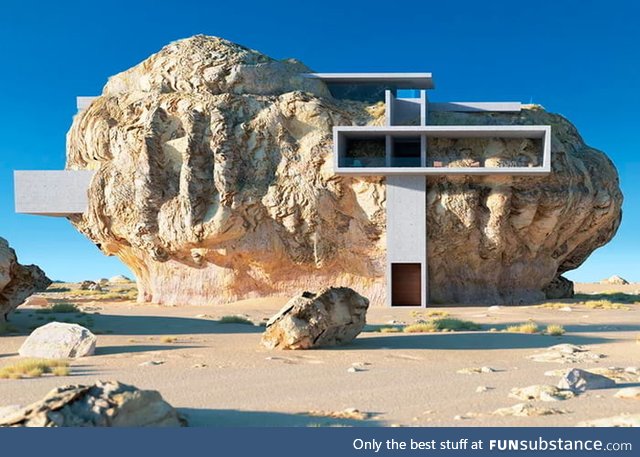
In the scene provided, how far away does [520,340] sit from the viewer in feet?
54.3

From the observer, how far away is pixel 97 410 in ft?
21.2

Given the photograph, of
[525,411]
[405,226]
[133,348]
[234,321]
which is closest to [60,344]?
[133,348]

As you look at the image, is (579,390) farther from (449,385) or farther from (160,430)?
(160,430)

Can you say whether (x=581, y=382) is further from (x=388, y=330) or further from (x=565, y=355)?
(x=388, y=330)

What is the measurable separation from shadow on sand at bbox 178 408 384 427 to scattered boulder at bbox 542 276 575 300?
30.7 metres

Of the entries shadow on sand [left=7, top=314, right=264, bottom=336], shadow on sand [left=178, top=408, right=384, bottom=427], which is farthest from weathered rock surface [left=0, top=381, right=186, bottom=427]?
shadow on sand [left=7, top=314, right=264, bottom=336]

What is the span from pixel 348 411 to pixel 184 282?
2571cm

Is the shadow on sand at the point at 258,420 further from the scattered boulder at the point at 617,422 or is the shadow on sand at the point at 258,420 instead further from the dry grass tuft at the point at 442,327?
the dry grass tuft at the point at 442,327

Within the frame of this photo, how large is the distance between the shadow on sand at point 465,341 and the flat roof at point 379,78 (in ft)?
65.8

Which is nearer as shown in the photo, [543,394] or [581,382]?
[543,394]

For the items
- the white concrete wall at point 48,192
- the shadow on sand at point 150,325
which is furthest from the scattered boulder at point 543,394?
the white concrete wall at point 48,192

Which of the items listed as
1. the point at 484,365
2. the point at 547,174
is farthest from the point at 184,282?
the point at 484,365

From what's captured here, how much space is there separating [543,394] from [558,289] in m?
30.3

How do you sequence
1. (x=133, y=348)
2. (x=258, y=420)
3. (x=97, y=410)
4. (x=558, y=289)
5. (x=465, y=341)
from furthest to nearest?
(x=558, y=289), (x=465, y=341), (x=133, y=348), (x=258, y=420), (x=97, y=410)
